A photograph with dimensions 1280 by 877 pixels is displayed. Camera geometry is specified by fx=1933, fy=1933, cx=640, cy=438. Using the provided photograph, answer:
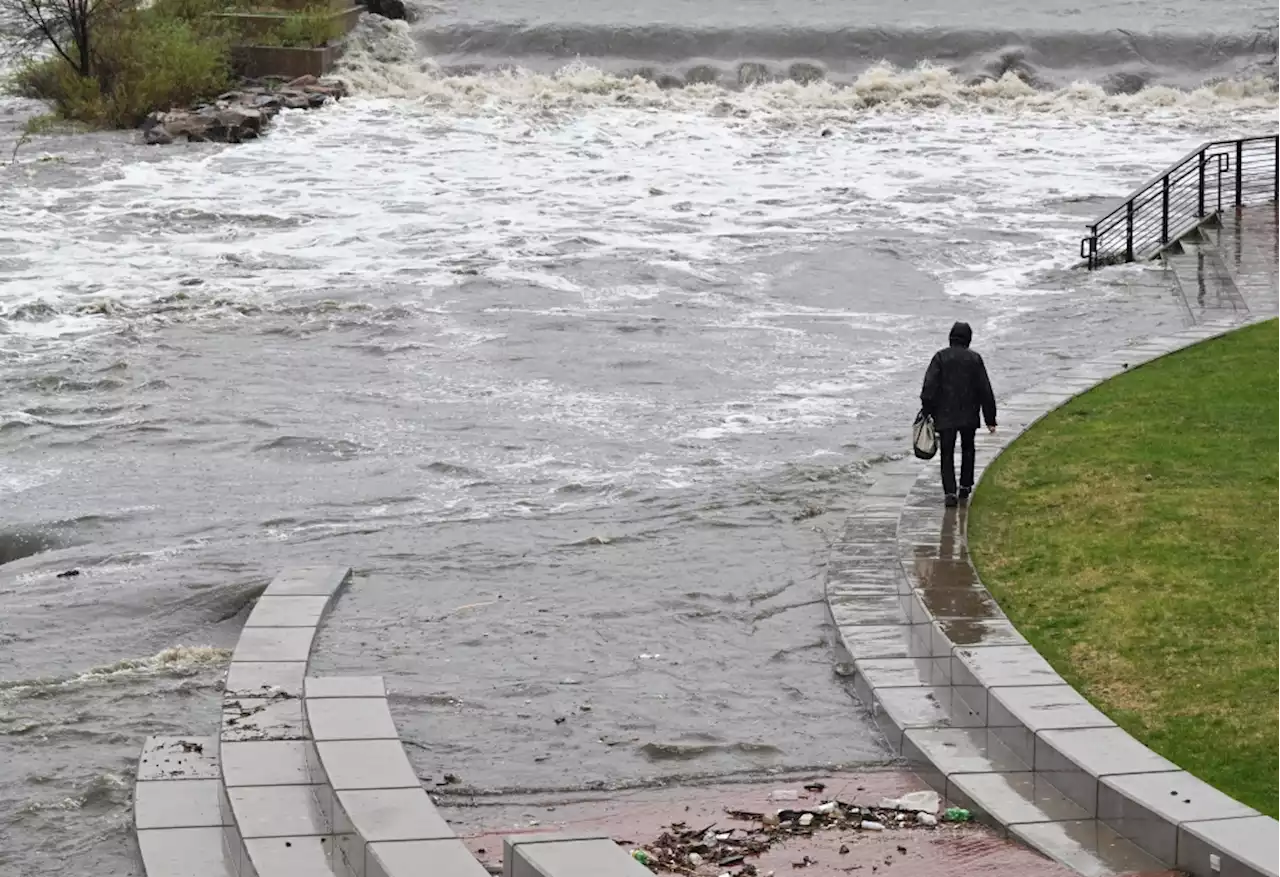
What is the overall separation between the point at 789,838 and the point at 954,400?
5.05 m

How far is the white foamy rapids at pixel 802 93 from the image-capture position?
38.3m

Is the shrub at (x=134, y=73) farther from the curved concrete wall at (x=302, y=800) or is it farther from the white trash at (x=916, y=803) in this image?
the white trash at (x=916, y=803)

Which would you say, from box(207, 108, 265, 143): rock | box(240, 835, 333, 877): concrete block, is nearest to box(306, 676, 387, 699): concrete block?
box(240, 835, 333, 877): concrete block

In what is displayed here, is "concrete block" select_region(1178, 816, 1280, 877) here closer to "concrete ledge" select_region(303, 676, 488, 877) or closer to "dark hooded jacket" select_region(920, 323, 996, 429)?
"concrete ledge" select_region(303, 676, 488, 877)

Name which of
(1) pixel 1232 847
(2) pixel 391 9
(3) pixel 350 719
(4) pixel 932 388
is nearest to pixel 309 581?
(3) pixel 350 719

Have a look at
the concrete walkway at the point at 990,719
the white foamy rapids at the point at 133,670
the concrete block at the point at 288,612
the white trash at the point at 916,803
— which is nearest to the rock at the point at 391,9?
the concrete walkway at the point at 990,719

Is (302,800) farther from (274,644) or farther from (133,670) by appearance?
(133,670)

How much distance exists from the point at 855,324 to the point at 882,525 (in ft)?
30.2

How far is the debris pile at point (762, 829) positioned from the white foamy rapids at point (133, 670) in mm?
3602

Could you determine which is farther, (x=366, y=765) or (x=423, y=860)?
(x=366, y=765)

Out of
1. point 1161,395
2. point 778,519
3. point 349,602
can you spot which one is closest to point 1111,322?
point 1161,395

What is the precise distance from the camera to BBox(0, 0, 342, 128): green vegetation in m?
37.2

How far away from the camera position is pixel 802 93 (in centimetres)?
3906

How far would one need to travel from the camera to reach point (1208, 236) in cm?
2409
